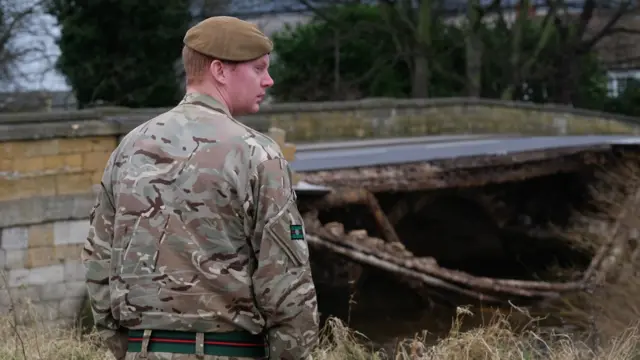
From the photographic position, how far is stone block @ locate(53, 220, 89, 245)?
28.2ft

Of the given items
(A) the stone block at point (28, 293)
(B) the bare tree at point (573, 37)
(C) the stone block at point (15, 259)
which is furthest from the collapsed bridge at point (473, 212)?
(B) the bare tree at point (573, 37)

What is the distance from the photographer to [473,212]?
15.9 meters

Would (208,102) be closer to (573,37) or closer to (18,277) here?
(18,277)

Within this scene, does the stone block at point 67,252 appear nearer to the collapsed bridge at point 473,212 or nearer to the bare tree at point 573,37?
the collapsed bridge at point 473,212

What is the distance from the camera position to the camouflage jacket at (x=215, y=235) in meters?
2.40

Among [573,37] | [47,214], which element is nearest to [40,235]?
[47,214]

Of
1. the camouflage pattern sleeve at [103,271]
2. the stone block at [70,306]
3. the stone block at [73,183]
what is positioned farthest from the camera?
the stone block at [70,306]

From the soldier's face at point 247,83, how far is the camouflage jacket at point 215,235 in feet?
0.23

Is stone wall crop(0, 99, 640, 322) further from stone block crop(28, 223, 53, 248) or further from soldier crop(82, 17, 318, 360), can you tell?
soldier crop(82, 17, 318, 360)

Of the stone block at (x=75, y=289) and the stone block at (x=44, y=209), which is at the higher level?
the stone block at (x=44, y=209)

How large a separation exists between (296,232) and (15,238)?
6590 millimetres

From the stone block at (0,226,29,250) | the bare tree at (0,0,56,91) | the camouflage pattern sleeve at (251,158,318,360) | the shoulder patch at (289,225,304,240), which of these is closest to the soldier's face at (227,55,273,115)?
the camouflage pattern sleeve at (251,158,318,360)

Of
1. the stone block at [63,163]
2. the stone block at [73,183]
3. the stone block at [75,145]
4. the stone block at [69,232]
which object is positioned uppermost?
the stone block at [75,145]

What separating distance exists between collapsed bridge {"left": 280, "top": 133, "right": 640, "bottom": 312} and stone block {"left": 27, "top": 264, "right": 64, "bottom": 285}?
274 cm
